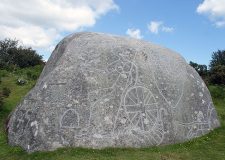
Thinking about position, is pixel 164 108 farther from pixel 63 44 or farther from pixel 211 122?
pixel 63 44

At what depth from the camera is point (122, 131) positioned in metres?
13.3

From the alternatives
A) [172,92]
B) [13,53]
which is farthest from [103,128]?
[13,53]

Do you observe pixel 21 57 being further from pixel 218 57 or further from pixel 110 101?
pixel 110 101

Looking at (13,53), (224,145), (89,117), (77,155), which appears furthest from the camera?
(13,53)

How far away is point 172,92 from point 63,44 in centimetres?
438

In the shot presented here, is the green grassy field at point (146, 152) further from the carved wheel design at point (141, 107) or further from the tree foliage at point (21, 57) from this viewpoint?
the tree foliage at point (21, 57)

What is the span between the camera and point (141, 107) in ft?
45.5

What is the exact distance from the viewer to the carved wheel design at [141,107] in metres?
13.6

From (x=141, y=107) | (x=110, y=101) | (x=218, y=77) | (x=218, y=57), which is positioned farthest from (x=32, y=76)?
(x=218, y=57)

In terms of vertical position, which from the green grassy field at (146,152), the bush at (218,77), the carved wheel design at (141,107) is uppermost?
the bush at (218,77)

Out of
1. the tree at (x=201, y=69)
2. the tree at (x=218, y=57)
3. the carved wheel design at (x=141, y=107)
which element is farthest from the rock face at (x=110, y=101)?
the tree at (x=218, y=57)

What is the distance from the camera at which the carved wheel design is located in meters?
13.6

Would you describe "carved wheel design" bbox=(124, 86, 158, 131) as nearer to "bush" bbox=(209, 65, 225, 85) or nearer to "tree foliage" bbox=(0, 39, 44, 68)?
"bush" bbox=(209, 65, 225, 85)

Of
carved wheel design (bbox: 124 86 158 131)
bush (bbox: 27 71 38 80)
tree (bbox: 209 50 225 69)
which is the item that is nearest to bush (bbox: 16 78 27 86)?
bush (bbox: 27 71 38 80)
